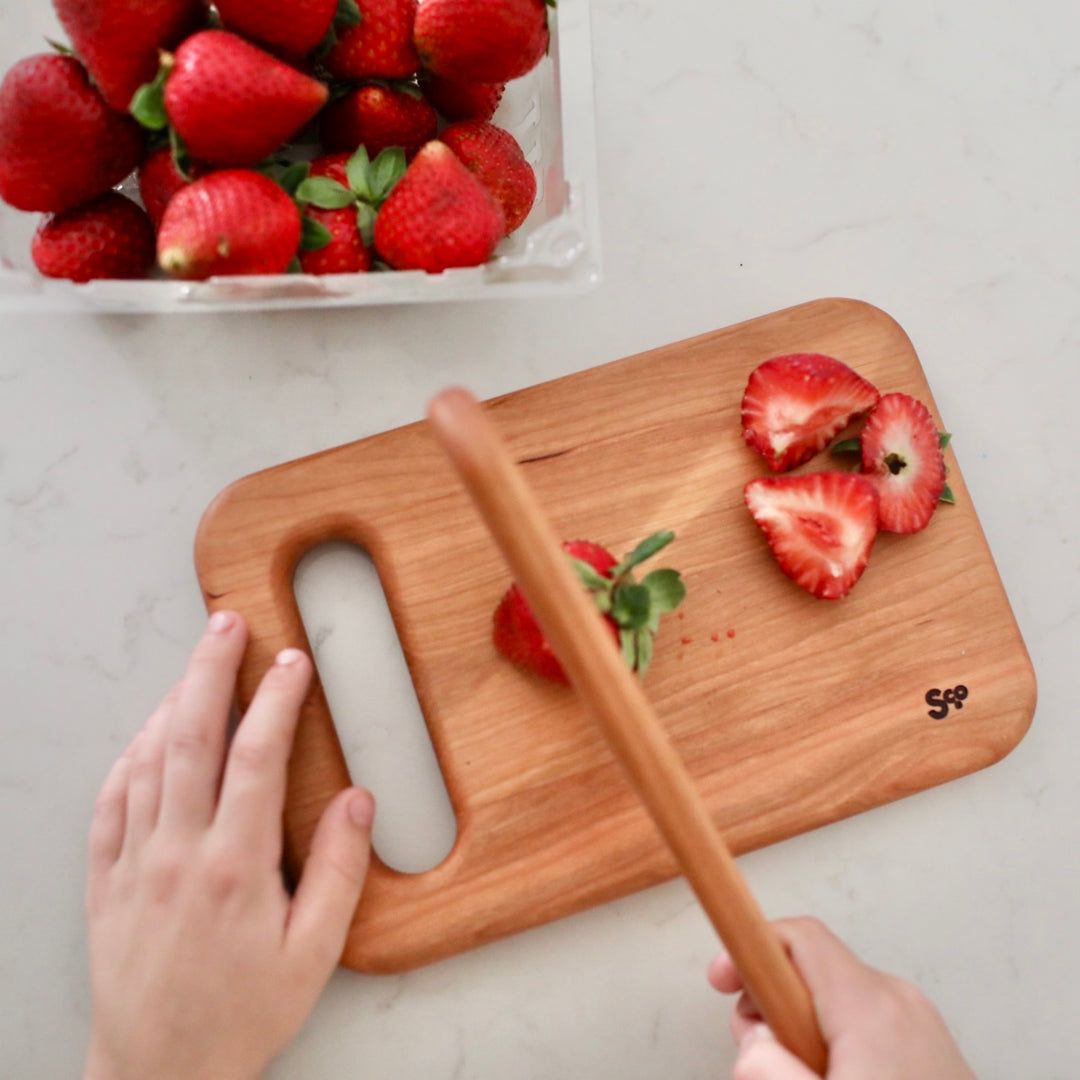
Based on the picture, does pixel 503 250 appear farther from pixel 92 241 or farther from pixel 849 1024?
pixel 849 1024

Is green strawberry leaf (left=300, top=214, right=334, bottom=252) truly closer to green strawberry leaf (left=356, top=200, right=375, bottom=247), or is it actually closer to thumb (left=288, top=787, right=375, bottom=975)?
green strawberry leaf (left=356, top=200, right=375, bottom=247)

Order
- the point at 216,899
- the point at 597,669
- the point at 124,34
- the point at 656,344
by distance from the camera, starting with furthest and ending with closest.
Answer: the point at 656,344
the point at 216,899
the point at 124,34
the point at 597,669

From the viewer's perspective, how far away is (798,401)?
0.84 m

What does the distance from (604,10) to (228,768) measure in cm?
82

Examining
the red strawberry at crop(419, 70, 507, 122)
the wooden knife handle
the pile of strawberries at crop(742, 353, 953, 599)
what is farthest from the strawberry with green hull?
the pile of strawberries at crop(742, 353, 953, 599)

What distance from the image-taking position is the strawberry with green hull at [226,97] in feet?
2.21

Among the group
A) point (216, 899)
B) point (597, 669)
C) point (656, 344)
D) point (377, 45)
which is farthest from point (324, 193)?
point (216, 899)

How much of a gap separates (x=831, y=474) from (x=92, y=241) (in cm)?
64

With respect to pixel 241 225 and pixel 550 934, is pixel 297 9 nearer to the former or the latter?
pixel 241 225

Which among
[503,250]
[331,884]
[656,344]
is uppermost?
[503,250]

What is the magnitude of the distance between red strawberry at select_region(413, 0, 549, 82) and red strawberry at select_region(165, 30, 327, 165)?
0.10 m

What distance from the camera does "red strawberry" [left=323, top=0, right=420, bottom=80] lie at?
74cm

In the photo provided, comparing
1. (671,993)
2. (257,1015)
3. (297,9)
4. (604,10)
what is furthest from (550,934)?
(604,10)

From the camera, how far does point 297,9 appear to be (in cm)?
69
